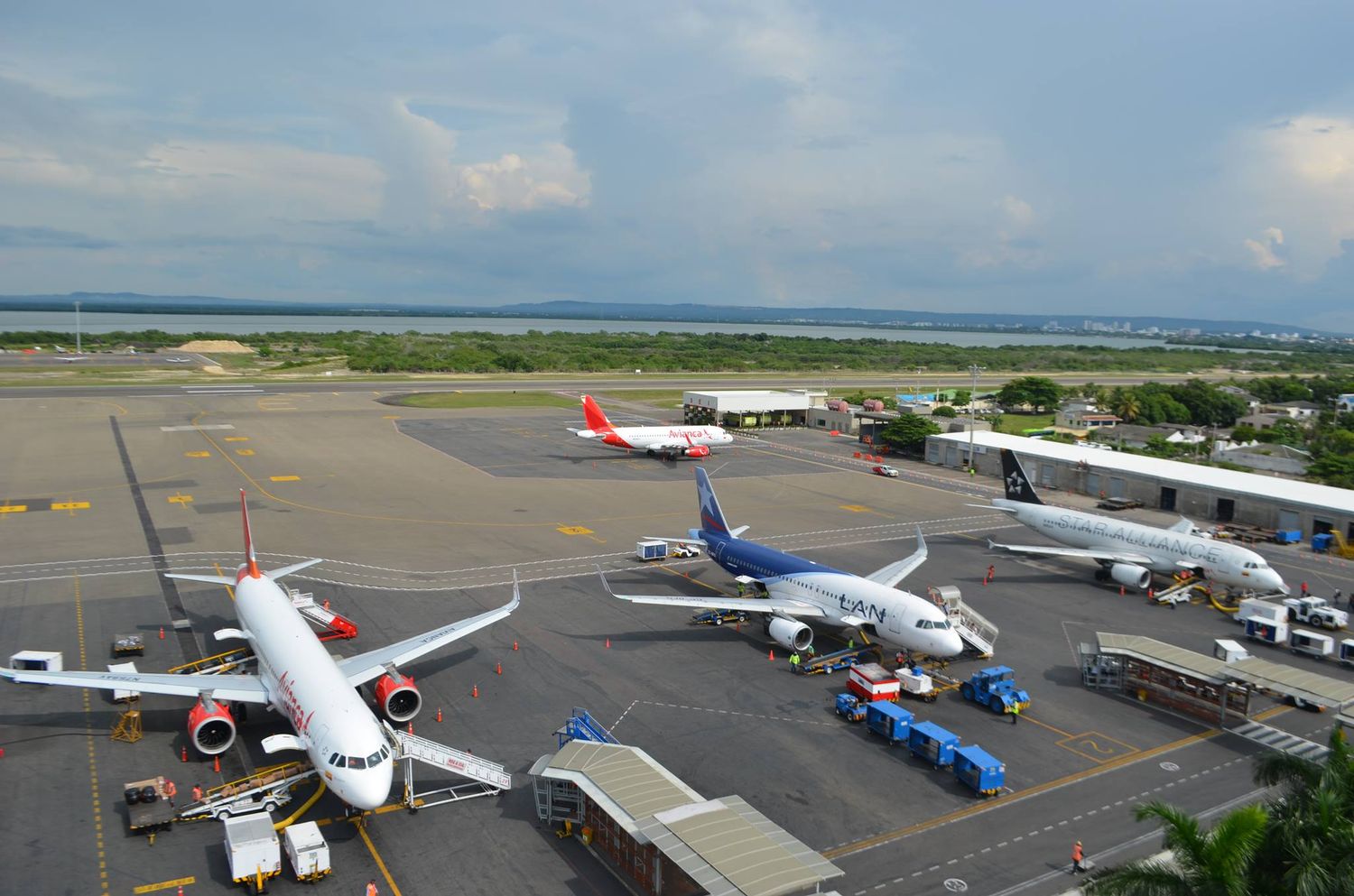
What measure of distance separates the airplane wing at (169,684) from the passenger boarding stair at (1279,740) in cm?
3975

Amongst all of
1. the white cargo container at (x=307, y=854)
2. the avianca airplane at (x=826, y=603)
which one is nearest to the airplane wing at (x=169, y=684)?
the white cargo container at (x=307, y=854)

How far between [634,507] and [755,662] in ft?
120

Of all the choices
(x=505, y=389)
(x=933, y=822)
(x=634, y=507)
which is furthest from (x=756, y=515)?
(x=505, y=389)

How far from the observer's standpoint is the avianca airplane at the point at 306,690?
90.2ft

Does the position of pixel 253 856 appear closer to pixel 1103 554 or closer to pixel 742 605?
pixel 742 605

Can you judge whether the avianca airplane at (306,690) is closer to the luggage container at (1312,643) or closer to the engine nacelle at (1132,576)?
the engine nacelle at (1132,576)

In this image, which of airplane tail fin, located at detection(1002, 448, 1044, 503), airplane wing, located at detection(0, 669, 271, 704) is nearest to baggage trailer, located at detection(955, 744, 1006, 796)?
airplane wing, located at detection(0, 669, 271, 704)

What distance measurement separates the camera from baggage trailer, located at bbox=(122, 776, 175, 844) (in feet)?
90.4

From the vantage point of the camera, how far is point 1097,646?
41812 mm

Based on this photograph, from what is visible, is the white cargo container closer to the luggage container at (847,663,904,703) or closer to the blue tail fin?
the luggage container at (847,663,904,703)

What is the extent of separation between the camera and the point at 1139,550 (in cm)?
5838

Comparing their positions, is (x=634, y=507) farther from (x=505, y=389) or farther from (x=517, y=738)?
(x=505, y=389)

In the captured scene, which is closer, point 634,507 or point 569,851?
point 569,851

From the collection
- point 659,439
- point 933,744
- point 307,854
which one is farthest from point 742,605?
point 659,439
